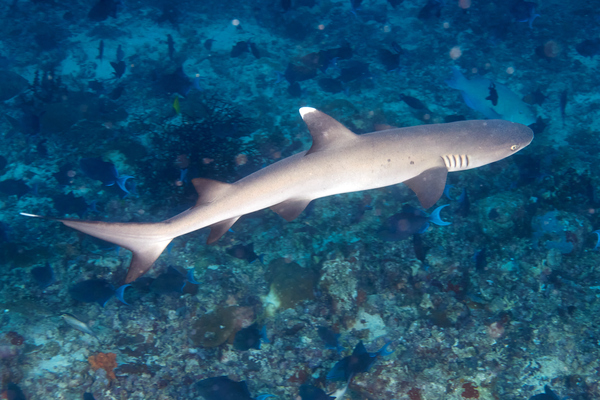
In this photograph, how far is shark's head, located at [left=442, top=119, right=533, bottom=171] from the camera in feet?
13.6

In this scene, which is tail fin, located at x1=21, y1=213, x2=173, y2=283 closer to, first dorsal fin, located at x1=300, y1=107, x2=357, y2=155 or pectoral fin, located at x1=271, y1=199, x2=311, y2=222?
pectoral fin, located at x1=271, y1=199, x2=311, y2=222

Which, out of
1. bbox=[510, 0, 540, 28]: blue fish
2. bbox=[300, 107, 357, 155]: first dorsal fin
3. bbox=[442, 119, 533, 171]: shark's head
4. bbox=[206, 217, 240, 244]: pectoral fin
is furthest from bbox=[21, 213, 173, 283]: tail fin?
bbox=[510, 0, 540, 28]: blue fish

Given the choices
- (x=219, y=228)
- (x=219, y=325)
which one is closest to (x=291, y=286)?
(x=219, y=325)

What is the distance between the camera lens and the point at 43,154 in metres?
7.17

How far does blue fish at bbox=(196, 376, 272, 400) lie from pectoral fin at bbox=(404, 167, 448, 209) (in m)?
3.37

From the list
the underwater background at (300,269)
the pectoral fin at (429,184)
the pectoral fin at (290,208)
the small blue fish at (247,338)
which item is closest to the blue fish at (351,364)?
the underwater background at (300,269)

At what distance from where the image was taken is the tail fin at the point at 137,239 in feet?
10.6

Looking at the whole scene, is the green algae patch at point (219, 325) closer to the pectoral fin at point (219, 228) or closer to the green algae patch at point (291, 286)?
the green algae patch at point (291, 286)

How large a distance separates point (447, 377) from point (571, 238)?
3.21m

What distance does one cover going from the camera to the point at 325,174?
364 cm

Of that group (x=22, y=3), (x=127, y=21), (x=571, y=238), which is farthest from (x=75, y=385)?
(x=22, y=3)

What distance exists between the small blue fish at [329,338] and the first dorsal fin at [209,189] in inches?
97.4

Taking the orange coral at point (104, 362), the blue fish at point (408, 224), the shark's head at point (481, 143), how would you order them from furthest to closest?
the blue fish at point (408, 224) → the orange coral at point (104, 362) → the shark's head at point (481, 143)

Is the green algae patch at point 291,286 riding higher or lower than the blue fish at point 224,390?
higher
